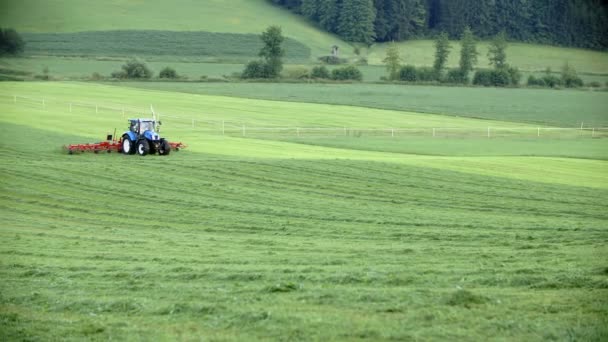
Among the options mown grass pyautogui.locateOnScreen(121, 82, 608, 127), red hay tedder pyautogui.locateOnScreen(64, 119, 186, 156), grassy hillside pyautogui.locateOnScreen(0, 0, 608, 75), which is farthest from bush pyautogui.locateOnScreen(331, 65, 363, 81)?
red hay tedder pyautogui.locateOnScreen(64, 119, 186, 156)

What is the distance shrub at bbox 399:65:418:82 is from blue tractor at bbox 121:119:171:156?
245 ft

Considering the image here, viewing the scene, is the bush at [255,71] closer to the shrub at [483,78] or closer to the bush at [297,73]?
the bush at [297,73]

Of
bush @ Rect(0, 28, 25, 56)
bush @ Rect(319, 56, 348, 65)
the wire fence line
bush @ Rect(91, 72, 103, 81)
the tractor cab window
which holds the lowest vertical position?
the wire fence line

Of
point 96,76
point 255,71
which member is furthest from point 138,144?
point 255,71

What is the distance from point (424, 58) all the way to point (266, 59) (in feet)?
109

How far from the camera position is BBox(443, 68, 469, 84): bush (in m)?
114

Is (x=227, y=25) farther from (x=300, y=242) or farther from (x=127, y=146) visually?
(x=300, y=242)

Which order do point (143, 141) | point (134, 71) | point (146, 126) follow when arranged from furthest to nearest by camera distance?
point (134, 71) → point (146, 126) → point (143, 141)

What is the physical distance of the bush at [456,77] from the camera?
4483 inches

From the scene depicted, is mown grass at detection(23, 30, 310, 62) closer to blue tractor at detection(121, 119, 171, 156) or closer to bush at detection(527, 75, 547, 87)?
bush at detection(527, 75, 547, 87)

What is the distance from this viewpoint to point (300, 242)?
823 inches

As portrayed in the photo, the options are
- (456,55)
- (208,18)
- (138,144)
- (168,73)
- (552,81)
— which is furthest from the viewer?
(208,18)

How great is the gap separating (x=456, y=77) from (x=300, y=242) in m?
96.3

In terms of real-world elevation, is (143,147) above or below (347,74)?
below
